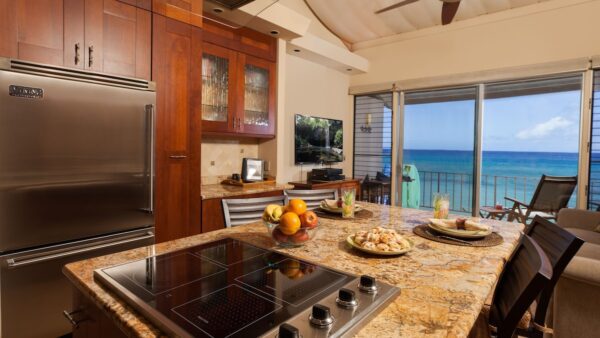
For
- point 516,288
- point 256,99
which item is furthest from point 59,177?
point 516,288

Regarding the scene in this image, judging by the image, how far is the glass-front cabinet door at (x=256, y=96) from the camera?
3383mm

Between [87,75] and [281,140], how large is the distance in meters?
2.14

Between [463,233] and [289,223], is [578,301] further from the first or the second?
[289,223]

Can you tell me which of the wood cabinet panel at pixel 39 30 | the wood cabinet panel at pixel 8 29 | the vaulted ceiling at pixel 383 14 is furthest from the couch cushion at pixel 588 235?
the wood cabinet panel at pixel 8 29

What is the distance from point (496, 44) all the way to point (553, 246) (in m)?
3.79

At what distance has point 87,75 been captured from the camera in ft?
6.42

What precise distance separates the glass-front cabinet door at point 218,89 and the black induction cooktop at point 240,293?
216cm

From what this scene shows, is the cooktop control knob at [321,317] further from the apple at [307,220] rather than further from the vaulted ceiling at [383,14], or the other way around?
the vaulted ceiling at [383,14]

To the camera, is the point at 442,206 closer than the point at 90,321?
No

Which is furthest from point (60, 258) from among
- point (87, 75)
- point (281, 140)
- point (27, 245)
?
point (281, 140)

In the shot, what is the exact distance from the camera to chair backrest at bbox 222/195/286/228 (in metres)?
1.77

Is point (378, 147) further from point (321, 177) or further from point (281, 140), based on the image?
point (281, 140)

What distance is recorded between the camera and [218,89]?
10.5ft

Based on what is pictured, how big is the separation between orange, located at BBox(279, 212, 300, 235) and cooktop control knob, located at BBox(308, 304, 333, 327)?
474mm
